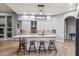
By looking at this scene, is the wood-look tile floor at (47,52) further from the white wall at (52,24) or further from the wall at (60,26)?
the white wall at (52,24)

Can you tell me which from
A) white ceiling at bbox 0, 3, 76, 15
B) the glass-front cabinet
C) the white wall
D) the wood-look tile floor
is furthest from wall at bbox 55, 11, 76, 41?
the glass-front cabinet

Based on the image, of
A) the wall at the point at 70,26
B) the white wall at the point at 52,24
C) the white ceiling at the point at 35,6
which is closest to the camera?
the white ceiling at the point at 35,6

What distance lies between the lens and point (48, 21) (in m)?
15.6

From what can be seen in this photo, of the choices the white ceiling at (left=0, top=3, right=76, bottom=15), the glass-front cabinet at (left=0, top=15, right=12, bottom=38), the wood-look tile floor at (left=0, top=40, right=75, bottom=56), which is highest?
the white ceiling at (left=0, top=3, right=76, bottom=15)

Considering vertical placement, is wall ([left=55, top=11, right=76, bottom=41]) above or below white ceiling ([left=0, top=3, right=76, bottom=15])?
below

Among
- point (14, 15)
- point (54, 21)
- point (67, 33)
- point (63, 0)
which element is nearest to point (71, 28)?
point (67, 33)

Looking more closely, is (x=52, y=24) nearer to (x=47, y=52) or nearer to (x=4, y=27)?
(x=4, y=27)

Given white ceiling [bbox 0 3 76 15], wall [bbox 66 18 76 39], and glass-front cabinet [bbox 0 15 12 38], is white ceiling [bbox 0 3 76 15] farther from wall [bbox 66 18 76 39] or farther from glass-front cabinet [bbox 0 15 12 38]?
wall [bbox 66 18 76 39]

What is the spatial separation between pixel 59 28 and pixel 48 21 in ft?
6.22

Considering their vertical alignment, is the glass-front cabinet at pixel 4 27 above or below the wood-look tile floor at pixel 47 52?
above

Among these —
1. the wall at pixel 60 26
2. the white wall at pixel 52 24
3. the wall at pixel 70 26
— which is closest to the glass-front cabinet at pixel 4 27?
the white wall at pixel 52 24

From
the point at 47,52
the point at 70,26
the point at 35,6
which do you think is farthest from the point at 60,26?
the point at 47,52

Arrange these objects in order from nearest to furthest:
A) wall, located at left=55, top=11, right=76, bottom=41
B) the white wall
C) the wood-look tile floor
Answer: the wood-look tile floor
wall, located at left=55, top=11, right=76, bottom=41
the white wall

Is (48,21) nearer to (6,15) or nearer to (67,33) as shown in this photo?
(67,33)
